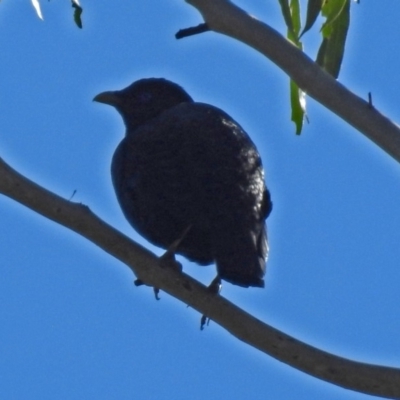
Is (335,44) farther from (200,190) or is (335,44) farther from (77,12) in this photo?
(77,12)

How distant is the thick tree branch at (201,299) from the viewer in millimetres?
4379

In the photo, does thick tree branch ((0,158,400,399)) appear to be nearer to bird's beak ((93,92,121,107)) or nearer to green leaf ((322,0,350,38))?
green leaf ((322,0,350,38))

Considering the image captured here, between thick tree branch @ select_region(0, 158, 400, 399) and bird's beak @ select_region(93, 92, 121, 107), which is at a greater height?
bird's beak @ select_region(93, 92, 121, 107)

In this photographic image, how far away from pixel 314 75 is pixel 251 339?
1162mm

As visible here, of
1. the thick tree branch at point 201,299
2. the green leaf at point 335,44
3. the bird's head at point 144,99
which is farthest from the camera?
the bird's head at point 144,99

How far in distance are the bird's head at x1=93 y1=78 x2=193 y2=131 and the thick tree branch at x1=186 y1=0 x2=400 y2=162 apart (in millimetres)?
3111

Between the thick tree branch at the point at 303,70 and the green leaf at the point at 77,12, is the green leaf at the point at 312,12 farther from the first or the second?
the green leaf at the point at 77,12

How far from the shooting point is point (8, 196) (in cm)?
469

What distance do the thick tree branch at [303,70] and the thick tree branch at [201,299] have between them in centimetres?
88

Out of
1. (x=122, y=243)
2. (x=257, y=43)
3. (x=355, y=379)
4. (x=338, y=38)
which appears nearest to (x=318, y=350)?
(x=355, y=379)

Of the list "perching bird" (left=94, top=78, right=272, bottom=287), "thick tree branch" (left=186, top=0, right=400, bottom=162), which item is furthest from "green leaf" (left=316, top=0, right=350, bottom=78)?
"perching bird" (left=94, top=78, right=272, bottom=287)

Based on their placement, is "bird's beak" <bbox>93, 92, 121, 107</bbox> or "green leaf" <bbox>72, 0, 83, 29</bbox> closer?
"green leaf" <bbox>72, 0, 83, 29</bbox>

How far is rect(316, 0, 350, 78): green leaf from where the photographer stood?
17.4 ft

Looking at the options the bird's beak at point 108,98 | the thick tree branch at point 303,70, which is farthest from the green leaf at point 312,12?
the bird's beak at point 108,98
